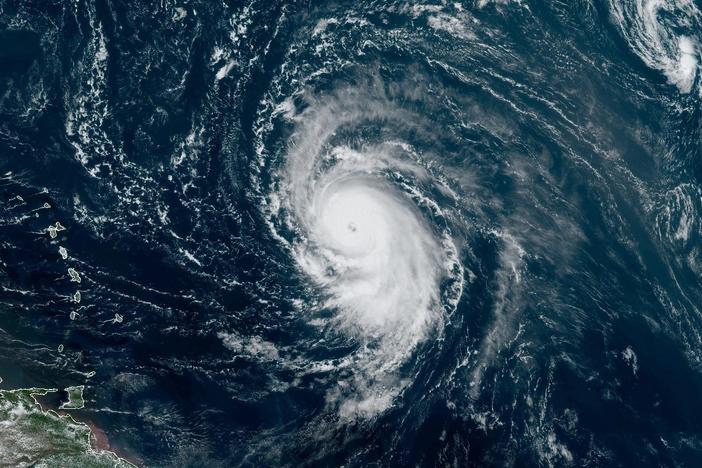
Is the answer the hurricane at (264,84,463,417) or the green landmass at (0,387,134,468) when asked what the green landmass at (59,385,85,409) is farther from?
the hurricane at (264,84,463,417)

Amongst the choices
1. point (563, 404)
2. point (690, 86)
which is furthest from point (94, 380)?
point (690, 86)

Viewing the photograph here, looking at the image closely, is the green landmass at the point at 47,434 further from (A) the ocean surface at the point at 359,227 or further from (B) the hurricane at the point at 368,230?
(B) the hurricane at the point at 368,230

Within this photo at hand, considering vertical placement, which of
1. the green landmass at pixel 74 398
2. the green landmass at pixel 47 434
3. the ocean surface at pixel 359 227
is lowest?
the green landmass at pixel 47 434

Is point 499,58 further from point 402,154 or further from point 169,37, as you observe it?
point 169,37

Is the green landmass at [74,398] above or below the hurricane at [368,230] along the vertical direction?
below

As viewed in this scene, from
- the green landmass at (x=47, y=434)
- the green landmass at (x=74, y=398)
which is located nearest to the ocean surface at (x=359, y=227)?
the green landmass at (x=74, y=398)

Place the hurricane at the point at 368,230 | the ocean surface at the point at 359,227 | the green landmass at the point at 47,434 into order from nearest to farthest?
the green landmass at the point at 47,434 → the ocean surface at the point at 359,227 → the hurricane at the point at 368,230

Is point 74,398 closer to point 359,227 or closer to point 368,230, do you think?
point 359,227

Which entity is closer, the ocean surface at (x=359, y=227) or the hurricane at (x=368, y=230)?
the ocean surface at (x=359, y=227)
